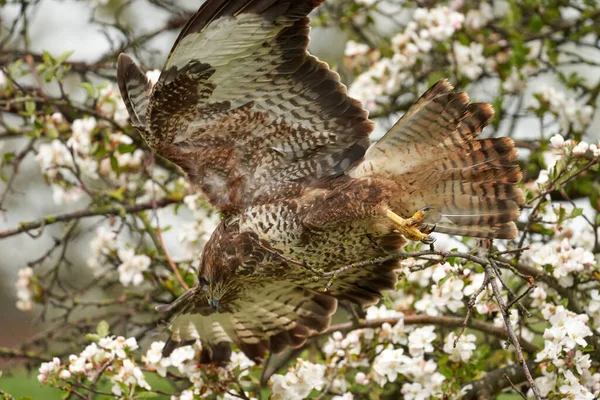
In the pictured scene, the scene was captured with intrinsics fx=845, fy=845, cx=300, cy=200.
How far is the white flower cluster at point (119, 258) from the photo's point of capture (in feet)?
15.3

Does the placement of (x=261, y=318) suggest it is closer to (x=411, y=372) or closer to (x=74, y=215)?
(x=411, y=372)

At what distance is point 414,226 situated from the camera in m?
3.55

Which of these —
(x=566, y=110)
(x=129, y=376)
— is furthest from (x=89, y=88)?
(x=566, y=110)

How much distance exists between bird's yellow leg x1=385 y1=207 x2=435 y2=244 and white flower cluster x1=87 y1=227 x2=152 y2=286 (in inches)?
65.0

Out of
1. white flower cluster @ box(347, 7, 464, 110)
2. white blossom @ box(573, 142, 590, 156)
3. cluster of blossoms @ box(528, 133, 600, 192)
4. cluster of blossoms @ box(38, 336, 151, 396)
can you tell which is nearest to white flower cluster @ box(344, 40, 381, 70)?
white flower cluster @ box(347, 7, 464, 110)

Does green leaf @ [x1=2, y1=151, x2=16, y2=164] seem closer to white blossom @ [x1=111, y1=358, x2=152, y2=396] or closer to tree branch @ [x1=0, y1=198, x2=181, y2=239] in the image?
tree branch @ [x1=0, y1=198, x2=181, y2=239]

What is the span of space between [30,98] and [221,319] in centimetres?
154

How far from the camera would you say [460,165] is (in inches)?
→ 140

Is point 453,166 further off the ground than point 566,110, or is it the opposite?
point 566,110

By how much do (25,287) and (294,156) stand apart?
7.09 ft

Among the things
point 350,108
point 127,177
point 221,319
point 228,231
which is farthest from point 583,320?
point 127,177

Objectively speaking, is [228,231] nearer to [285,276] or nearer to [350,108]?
[285,276]

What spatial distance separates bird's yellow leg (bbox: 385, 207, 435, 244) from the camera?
3.53 metres

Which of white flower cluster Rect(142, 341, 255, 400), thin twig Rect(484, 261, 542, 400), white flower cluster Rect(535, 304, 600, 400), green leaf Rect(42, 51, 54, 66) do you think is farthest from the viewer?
green leaf Rect(42, 51, 54, 66)
